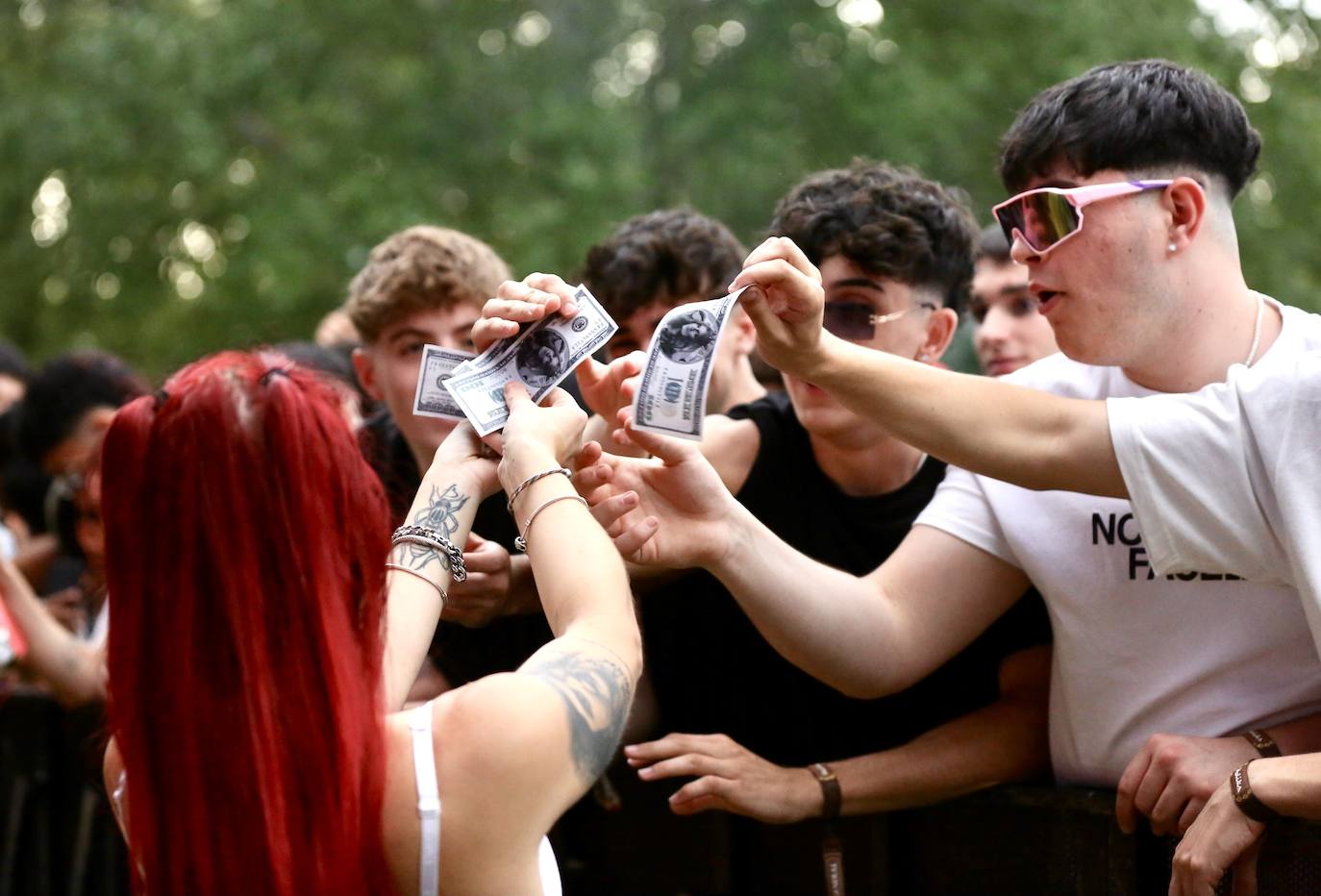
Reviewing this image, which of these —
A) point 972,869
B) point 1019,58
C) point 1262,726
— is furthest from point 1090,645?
point 1019,58

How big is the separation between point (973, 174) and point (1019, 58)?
1992 millimetres

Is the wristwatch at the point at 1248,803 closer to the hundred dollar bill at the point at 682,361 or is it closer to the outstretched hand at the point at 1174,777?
the outstretched hand at the point at 1174,777

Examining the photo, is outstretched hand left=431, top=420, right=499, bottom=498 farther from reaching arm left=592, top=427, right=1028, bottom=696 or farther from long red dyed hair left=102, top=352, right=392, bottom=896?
long red dyed hair left=102, top=352, right=392, bottom=896

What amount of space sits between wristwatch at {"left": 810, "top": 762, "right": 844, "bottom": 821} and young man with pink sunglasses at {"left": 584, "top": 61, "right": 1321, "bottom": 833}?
0.79 ft

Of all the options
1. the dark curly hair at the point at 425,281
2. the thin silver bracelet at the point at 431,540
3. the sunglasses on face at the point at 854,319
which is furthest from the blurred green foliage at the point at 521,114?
the thin silver bracelet at the point at 431,540

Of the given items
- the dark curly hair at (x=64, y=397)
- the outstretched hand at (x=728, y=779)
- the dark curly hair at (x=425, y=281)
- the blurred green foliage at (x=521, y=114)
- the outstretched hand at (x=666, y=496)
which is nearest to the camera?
the outstretched hand at (x=666, y=496)

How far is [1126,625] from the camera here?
3.36 meters

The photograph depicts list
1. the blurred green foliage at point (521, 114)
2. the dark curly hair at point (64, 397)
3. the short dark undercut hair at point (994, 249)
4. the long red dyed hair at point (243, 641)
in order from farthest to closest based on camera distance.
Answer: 1. the blurred green foliage at point (521, 114)
2. the dark curly hair at point (64, 397)
3. the short dark undercut hair at point (994, 249)
4. the long red dyed hair at point (243, 641)

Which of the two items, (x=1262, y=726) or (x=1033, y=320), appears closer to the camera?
(x=1262, y=726)

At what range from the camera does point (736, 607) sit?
4078 millimetres

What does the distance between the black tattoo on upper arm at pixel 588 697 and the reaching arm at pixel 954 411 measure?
0.89 meters

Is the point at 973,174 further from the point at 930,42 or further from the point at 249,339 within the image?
the point at 249,339

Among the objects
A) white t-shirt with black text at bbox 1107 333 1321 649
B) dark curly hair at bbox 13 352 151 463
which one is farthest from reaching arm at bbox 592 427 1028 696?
dark curly hair at bbox 13 352 151 463

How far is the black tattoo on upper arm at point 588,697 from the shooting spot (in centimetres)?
247
